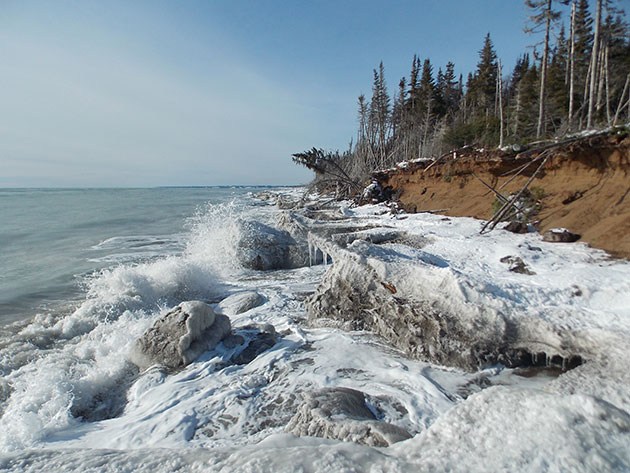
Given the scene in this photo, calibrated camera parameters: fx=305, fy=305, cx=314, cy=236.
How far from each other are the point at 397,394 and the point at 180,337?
8.33 ft

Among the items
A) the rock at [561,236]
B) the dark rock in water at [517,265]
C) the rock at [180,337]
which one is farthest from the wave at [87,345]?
the rock at [561,236]

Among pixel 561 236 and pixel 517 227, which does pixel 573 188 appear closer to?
pixel 517 227

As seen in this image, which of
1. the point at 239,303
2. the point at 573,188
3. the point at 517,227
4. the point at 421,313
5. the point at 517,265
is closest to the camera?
the point at 421,313

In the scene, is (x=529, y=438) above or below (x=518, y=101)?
below

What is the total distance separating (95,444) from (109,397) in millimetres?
846

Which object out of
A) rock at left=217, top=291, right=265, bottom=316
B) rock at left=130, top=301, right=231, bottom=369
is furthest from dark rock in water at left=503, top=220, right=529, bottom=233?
rock at left=130, top=301, right=231, bottom=369

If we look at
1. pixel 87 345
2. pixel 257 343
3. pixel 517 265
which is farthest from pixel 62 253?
pixel 517 265

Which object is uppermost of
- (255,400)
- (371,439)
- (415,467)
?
(415,467)

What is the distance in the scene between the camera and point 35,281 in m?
7.52

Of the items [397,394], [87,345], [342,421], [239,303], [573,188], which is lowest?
[87,345]

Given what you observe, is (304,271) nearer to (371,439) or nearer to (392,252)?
(392,252)

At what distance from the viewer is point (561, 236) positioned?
5.37m

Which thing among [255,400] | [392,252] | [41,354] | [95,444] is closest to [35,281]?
[41,354]

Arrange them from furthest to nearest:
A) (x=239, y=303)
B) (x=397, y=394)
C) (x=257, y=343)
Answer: (x=239, y=303)
(x=257, y=343)
(x=397, y=394)
